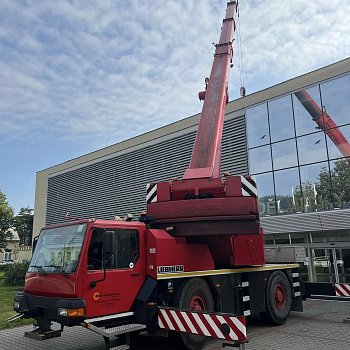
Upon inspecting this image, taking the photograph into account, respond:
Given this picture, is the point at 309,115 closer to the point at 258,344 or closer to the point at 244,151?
the point at 244,151

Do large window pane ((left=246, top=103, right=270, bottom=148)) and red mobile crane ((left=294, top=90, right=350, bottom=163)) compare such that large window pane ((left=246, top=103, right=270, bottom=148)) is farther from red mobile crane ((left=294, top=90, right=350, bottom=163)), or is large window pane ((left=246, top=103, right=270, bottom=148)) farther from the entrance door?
the entrance door

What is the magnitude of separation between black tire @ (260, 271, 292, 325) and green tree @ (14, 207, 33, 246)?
41.2 meters

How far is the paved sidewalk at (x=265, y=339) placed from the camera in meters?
7.42

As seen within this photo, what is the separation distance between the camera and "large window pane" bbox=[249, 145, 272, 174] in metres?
18.7

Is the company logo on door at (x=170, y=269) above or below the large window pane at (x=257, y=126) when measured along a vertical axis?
below

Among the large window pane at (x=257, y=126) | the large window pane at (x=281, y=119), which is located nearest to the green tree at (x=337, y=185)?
the large window pane at (x=281, y=119)

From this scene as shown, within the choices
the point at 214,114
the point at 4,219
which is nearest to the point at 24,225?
the point at 4,219

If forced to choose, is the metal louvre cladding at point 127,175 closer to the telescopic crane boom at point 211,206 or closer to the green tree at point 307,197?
the green tree at point 307,197

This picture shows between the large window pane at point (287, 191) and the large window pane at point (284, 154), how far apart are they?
31cm

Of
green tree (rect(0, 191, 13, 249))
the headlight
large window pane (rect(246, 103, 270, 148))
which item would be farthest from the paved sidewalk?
green tree (rect(0, 191, 13, 249))

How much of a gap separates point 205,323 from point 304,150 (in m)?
13.2

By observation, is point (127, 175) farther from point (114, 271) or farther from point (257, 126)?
point (114, 271)

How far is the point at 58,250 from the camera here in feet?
21.7

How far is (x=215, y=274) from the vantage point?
311 inches
